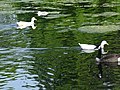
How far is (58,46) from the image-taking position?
54.5 ft

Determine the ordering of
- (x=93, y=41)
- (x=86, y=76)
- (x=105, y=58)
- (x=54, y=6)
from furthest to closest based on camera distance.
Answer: (x=54, y=6) < (x=93, y=41) < (x=105, y=58) < (x=86, y=76)

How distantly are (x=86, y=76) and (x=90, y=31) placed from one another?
675 cm

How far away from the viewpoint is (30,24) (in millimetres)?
22047

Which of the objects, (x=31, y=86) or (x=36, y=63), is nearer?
(x=31, y=86)

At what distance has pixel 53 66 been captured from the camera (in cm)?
1382

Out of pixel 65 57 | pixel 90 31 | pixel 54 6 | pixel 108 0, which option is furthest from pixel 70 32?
pixel 108 0

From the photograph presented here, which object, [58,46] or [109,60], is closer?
[109,60]

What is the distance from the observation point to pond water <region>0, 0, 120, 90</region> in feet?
40.6

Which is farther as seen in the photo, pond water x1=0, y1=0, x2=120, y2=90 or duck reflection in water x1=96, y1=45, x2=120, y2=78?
duck reflection in water x1=96, y1=45, x2=120, y2=78

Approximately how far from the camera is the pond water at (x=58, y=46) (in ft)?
40.6

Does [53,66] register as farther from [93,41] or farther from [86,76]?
[93,41]

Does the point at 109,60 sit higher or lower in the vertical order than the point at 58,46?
lower

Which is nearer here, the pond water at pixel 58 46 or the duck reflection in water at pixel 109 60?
the pond water at pixel 58 46

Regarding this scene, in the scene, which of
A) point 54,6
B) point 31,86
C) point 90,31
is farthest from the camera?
point 54,6
